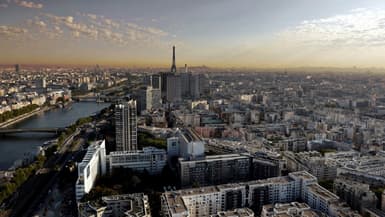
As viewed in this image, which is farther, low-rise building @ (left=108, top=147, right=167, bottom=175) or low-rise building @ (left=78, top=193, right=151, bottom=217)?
low-rise building @ (left=108, top=147, right=167, bottom=175)

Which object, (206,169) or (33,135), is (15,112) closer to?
(33,135)

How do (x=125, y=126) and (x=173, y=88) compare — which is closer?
(x=125, y=126)

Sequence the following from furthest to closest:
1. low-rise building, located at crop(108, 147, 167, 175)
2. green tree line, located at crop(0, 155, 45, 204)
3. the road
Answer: low-rise building, located at crop(108, 147, 167, 175) < green tree line, located at crop(0, 155, 45, 204) < the road

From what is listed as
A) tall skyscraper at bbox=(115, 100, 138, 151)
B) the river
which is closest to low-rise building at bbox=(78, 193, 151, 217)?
tall skyscraper at bbox=(115, 100, 138, 151)

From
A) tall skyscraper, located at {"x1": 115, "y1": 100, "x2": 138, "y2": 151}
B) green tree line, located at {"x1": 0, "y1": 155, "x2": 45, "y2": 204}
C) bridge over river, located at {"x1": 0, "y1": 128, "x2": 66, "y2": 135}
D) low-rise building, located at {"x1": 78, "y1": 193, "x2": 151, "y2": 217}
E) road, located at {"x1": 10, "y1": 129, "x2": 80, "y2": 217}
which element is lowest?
road, located at {"x1": 10, "y1": 129, "x2": 80, "y2": 217}

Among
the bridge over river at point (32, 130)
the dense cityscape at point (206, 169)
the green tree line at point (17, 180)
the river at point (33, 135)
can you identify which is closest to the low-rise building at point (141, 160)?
the dense cityscape at point (206, 169)

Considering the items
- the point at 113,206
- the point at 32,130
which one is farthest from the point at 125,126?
the point at 32,130

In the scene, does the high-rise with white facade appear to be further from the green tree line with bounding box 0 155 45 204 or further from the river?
the river
